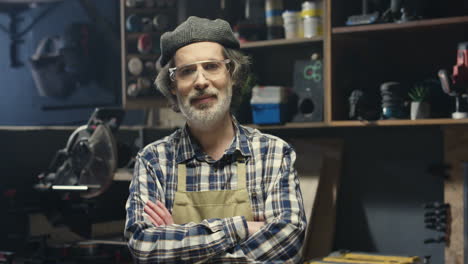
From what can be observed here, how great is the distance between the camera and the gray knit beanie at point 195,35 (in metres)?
2.22

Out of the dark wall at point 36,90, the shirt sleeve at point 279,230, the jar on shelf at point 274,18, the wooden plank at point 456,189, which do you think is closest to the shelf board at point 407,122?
the wooden plank at point 456,189

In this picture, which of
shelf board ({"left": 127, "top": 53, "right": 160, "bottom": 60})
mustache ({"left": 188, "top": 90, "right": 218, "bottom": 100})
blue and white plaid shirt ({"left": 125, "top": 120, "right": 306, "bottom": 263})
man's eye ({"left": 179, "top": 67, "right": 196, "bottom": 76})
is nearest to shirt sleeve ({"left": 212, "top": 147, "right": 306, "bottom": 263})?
blue and white plaid shirt ({"left": 125, "top": 120, "right": 306, "bottom": 263})

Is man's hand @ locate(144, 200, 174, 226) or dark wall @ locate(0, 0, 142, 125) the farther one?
dark wall @ locate(0, 0, 142, 125)

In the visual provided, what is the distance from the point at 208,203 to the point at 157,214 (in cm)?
19

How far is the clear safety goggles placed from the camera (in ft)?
7.26

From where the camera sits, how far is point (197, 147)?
2311 millimetres

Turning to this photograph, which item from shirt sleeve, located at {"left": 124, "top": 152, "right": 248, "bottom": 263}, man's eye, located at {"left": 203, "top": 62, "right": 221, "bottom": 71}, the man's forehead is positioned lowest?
shirt sleeve, located at {"left": 124, "top": 152, "right": 248, "bottom": 263}

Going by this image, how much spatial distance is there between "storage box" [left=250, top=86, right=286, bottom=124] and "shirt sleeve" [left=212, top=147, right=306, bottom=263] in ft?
2.88

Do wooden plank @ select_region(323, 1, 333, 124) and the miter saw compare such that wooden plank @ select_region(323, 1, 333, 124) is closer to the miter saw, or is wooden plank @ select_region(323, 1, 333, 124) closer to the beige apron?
the beige apron

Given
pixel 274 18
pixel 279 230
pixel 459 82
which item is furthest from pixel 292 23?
pixel 279 230

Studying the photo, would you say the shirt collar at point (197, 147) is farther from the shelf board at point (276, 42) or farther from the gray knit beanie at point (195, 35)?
the shelf board at point (276, 42)

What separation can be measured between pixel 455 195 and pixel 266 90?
978 millimetres

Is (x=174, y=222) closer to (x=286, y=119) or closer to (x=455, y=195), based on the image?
(x=286, y=119)

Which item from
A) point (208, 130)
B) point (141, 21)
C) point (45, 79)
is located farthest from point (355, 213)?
point (45, 79)
